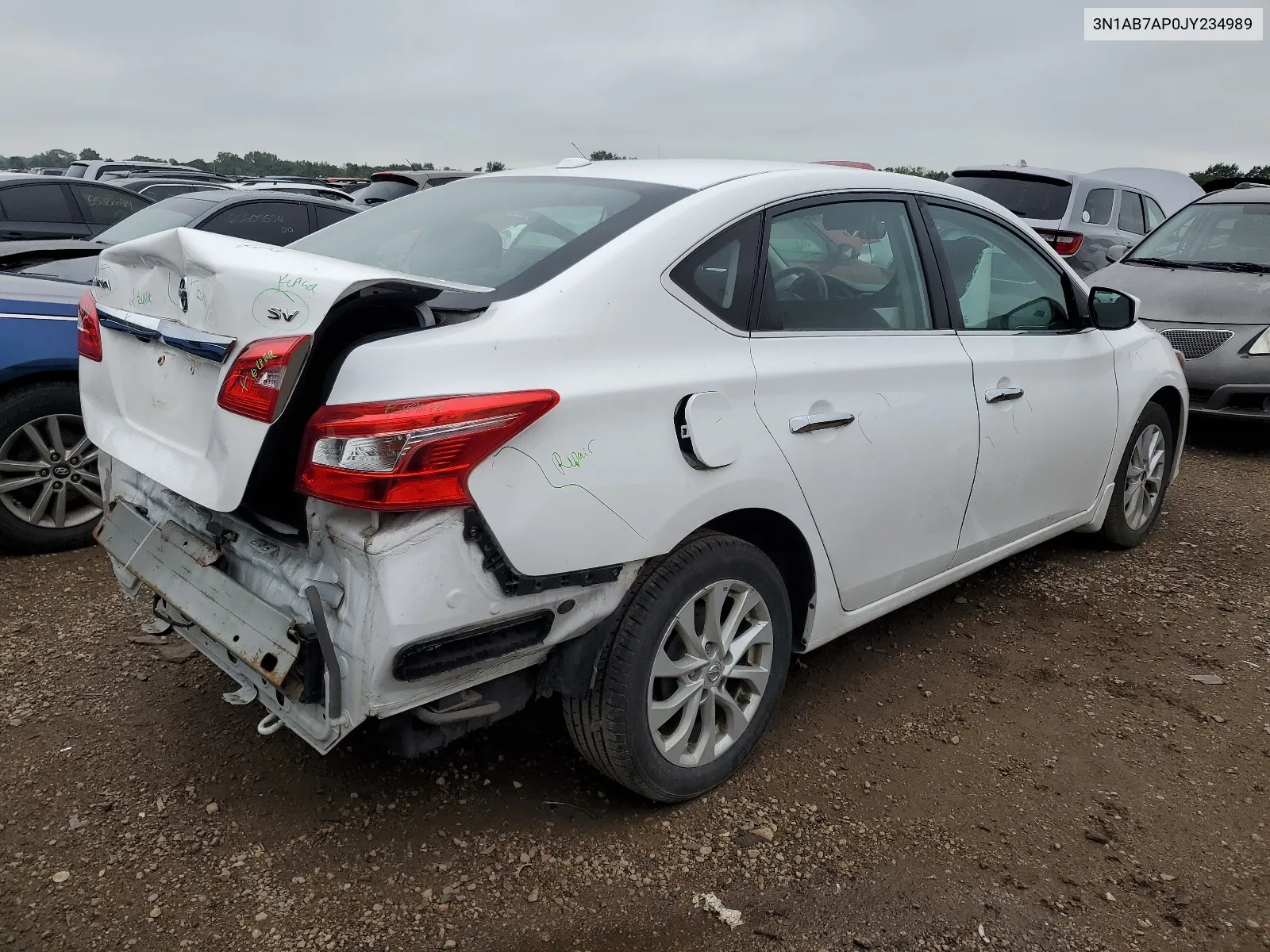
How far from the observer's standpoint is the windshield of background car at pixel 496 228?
2.37 meters

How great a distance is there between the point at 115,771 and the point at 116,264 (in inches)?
55.6

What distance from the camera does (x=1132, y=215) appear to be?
11047 mm

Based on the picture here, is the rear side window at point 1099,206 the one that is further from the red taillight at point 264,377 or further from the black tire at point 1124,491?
the red taillight at point 264,377

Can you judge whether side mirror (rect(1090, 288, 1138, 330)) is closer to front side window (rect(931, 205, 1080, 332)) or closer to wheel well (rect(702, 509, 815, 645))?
front side window (rect(931, 205, 1080, 332))

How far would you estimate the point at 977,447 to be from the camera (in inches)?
125

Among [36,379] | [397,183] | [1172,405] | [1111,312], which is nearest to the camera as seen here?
[1111,312]

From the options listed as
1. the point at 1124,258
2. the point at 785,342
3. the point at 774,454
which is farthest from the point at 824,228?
the point at 1124,258

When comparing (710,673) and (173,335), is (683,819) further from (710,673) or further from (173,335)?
(173,335)

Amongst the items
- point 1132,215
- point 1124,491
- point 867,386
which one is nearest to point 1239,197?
point 1132,215

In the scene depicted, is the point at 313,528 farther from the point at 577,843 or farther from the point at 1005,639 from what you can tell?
the point at 1005,639

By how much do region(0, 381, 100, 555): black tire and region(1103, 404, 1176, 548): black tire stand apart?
14.9 ft

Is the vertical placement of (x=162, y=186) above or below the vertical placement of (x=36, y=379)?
above

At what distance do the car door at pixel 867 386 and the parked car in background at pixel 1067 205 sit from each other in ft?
22.9

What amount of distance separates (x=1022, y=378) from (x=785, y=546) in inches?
49.3
